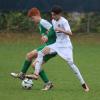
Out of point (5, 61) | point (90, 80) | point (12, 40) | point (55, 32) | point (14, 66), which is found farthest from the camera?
point (12, 40)

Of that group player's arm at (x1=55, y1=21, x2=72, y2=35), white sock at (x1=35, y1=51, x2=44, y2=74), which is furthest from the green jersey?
player's arm at (x1=55, y1=21, x2=72, y2=35)

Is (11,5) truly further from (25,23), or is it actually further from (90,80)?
(90,80)

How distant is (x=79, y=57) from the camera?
821 inches

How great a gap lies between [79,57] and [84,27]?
612 cm

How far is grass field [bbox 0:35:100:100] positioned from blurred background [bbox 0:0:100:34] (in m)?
0.63

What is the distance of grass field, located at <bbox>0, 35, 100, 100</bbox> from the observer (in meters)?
11.9

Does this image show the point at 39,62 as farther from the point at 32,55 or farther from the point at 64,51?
the point at 64,51

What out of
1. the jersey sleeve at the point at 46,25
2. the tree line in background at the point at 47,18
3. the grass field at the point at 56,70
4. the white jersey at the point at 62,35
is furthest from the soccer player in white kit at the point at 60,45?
the tree line in background at the point at 47,18

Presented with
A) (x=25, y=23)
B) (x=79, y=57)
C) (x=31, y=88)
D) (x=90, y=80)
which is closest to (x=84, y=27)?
(x=25, y=23)

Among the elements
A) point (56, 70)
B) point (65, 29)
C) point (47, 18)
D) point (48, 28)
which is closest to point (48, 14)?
point (47, 18)

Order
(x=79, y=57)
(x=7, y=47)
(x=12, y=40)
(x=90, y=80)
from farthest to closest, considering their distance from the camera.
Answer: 1. (x=12, y=40)
2. (x=7, y=47)
3. (x=79, y=57)
4. (x=90, y=80)

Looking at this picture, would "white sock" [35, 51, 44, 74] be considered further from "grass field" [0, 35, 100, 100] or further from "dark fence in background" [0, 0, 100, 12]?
"dark fence in background" [0, 0, 100, 12]

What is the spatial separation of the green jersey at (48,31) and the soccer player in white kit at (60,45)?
0.52ft

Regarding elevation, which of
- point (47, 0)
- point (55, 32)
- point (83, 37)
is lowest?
point (83, 37)
